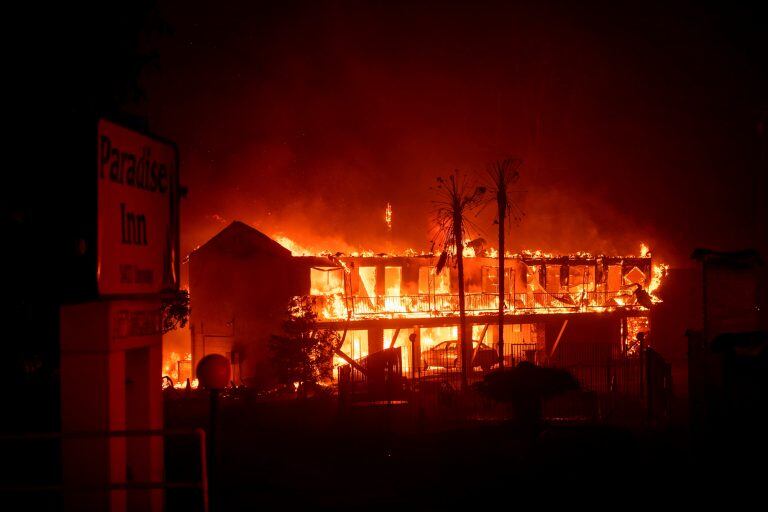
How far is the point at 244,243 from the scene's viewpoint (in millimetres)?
27734

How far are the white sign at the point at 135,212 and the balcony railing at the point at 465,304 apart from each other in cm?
2028

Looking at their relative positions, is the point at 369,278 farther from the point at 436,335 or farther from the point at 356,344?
the point at 436,335

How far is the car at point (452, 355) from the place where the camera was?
30.8 metres

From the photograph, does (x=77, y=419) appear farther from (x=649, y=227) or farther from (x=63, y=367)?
(x=649, y=227)

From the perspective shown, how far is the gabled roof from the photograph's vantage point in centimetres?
2748

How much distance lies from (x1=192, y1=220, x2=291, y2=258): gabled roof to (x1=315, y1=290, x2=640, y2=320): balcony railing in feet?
8.75

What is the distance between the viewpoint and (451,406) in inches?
666

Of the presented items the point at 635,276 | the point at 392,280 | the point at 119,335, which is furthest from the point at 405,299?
the point at 119,335

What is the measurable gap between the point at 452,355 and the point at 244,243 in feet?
39.5

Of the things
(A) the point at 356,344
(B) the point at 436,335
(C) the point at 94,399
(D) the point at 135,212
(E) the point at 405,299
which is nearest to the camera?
(C) the point at 94,399

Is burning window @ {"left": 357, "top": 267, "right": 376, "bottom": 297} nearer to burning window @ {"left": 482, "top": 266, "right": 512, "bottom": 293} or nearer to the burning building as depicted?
the burning building

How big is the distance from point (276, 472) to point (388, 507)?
2726 mm

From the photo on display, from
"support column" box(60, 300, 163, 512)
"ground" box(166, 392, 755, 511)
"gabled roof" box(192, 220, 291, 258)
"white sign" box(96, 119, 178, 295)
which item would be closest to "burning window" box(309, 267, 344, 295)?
"gabled roof" box(192, 220, 291, 258)

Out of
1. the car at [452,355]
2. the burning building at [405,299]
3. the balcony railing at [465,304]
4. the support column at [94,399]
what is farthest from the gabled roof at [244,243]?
the support column at [94,399]
